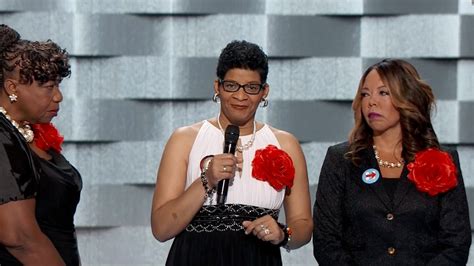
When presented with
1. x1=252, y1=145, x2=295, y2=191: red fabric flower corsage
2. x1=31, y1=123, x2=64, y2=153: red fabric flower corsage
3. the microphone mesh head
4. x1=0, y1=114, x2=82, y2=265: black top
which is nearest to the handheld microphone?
the microphone mesh head

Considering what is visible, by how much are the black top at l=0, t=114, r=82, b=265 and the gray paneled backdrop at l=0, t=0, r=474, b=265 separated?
147cm

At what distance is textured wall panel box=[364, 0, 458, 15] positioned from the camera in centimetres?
465

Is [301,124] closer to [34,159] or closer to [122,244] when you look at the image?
[122,244]

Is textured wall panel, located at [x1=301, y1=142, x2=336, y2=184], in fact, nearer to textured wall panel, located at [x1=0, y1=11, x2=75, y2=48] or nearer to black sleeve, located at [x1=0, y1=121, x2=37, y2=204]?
textured wall panel, located at [x1=0, y1=11, x2=75, y2=48]

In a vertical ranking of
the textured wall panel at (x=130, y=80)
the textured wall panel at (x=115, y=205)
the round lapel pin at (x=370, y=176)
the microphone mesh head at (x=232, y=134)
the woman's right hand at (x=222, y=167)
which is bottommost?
the textured wall panel at (x=115, y=205)

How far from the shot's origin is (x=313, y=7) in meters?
4.65

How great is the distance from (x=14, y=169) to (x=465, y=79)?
2711 millimetres

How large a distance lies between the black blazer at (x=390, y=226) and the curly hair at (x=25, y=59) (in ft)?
3.83

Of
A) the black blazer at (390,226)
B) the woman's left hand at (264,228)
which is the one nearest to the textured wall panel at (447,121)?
the black blazer at (390,226)

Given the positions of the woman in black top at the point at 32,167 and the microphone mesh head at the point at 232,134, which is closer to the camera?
the woman in black top at the point at 32,167

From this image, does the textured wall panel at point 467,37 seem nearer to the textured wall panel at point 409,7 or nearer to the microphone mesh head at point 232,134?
the textured wall panel at point 409,7

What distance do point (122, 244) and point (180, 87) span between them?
0.84m

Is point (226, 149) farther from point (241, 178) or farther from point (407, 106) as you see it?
point (407, 106)

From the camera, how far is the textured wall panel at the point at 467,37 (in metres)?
4.64
